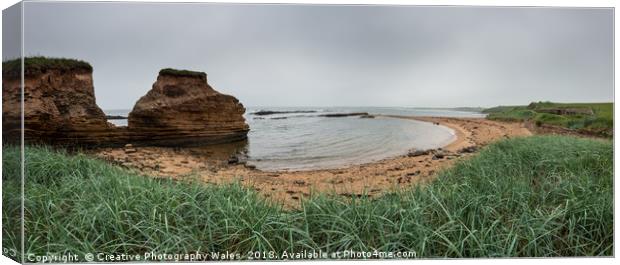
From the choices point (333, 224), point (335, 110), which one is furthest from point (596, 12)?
point (333, 224)

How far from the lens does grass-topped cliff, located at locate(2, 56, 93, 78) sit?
4.22 metres

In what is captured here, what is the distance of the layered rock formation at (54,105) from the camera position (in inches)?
169

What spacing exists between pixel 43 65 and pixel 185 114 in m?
1.22

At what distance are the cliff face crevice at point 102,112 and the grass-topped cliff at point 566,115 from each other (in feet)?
8.02

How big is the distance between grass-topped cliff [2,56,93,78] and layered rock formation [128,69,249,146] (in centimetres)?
56

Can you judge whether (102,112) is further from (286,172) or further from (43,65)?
(286,172)

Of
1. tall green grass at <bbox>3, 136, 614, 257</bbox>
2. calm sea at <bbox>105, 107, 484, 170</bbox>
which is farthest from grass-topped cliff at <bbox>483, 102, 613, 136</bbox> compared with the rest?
calm sea at <bbox>105, 107, 484, 170</bbox>

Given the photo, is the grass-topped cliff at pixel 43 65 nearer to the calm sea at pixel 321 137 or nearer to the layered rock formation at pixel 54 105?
the layered rock formation at pixel 54 105

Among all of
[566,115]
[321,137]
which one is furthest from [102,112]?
[566,115]

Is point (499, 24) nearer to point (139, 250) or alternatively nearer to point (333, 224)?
point (333, 224)

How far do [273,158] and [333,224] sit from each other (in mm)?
839

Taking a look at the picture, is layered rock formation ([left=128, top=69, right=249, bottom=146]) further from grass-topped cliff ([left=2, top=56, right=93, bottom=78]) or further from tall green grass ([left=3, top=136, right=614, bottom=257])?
grass-topped cliff ([left=2, top=56, right=93, bottom=78])

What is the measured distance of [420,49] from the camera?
466 centimetres

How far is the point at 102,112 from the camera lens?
177 inches
